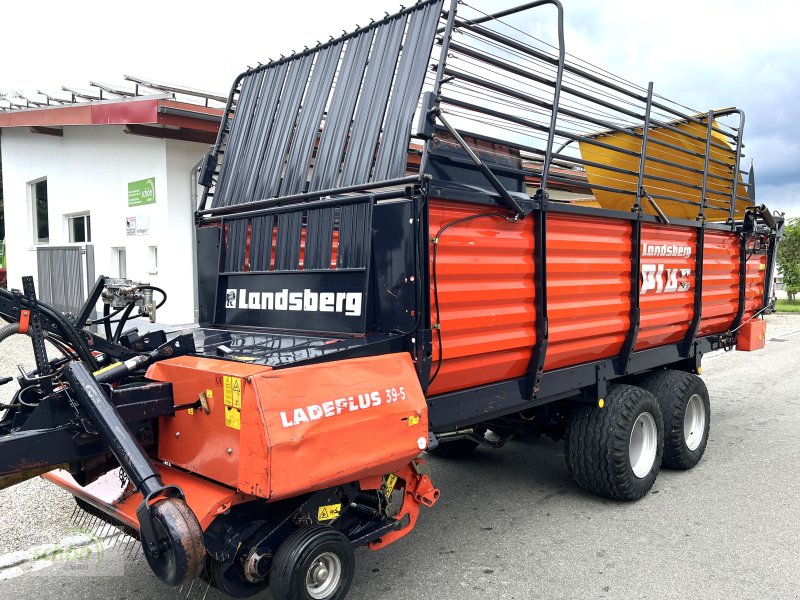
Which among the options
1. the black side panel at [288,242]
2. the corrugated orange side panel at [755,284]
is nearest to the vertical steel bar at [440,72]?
the black side panel at [288,242]

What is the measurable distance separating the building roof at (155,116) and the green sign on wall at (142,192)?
78 cm

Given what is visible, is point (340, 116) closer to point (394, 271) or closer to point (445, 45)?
point (445, 45)

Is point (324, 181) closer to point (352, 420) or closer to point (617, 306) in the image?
point (352, 420)

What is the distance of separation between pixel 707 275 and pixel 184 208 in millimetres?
7512

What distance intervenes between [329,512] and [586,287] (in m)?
2.22

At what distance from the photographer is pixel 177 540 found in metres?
2.29

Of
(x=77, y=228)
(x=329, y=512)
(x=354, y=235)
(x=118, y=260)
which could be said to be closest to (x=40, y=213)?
(x=77, y=228)

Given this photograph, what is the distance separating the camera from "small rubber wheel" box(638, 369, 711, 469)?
16.8 ft

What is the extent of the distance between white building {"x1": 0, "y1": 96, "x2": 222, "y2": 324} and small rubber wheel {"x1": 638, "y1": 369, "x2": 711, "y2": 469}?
22.4 ft

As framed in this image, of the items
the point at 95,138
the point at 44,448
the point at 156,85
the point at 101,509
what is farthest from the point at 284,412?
the point at 95,138

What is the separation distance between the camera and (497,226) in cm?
350

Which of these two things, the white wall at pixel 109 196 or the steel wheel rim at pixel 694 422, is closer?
the steel wheel rim at pixel 694 422

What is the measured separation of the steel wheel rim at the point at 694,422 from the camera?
5383 mm

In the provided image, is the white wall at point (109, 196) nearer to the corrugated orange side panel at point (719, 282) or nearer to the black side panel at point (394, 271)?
the corrugated orange side panel at point (719, 282)
